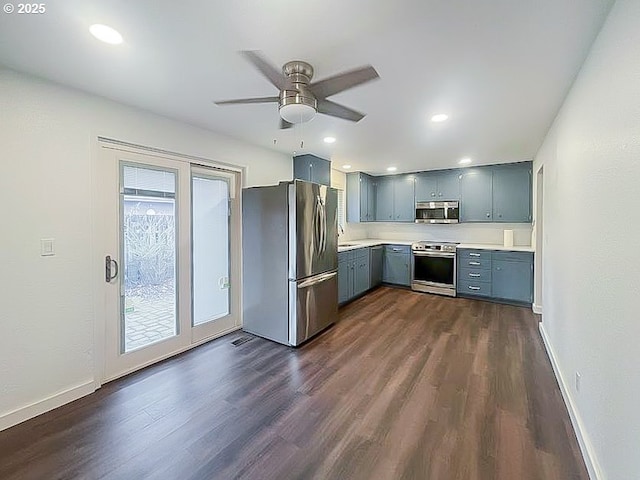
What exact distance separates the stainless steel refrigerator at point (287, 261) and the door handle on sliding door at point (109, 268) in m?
1.43

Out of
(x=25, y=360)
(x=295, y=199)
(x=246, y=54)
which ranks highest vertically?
(x=246, y=54)

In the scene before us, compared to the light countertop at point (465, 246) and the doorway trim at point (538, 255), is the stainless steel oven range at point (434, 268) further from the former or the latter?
the doorway trim at point (538, 255)

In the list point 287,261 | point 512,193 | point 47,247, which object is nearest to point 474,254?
point 512,193

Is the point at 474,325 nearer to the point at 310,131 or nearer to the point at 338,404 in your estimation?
the point at 338,404

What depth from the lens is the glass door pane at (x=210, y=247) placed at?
3.46m

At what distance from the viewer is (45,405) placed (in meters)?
2.23

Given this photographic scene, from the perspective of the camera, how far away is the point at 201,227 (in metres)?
3.53

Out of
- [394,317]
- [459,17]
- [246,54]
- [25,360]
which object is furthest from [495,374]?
[25,360]

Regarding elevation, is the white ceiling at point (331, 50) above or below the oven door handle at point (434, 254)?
above

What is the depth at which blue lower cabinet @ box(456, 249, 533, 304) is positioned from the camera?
475cm

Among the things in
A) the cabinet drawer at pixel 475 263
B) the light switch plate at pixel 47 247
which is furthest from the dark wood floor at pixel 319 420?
the cabinet drawer at pixel 475 263

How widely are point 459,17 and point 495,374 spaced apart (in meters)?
2.82

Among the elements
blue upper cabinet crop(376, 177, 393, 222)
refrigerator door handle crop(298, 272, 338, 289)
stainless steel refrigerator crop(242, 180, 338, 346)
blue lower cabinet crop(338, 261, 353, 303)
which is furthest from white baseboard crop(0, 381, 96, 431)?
blue upper cabinet crop(376, 177, 393, 222)

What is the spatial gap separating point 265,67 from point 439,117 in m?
1.89
